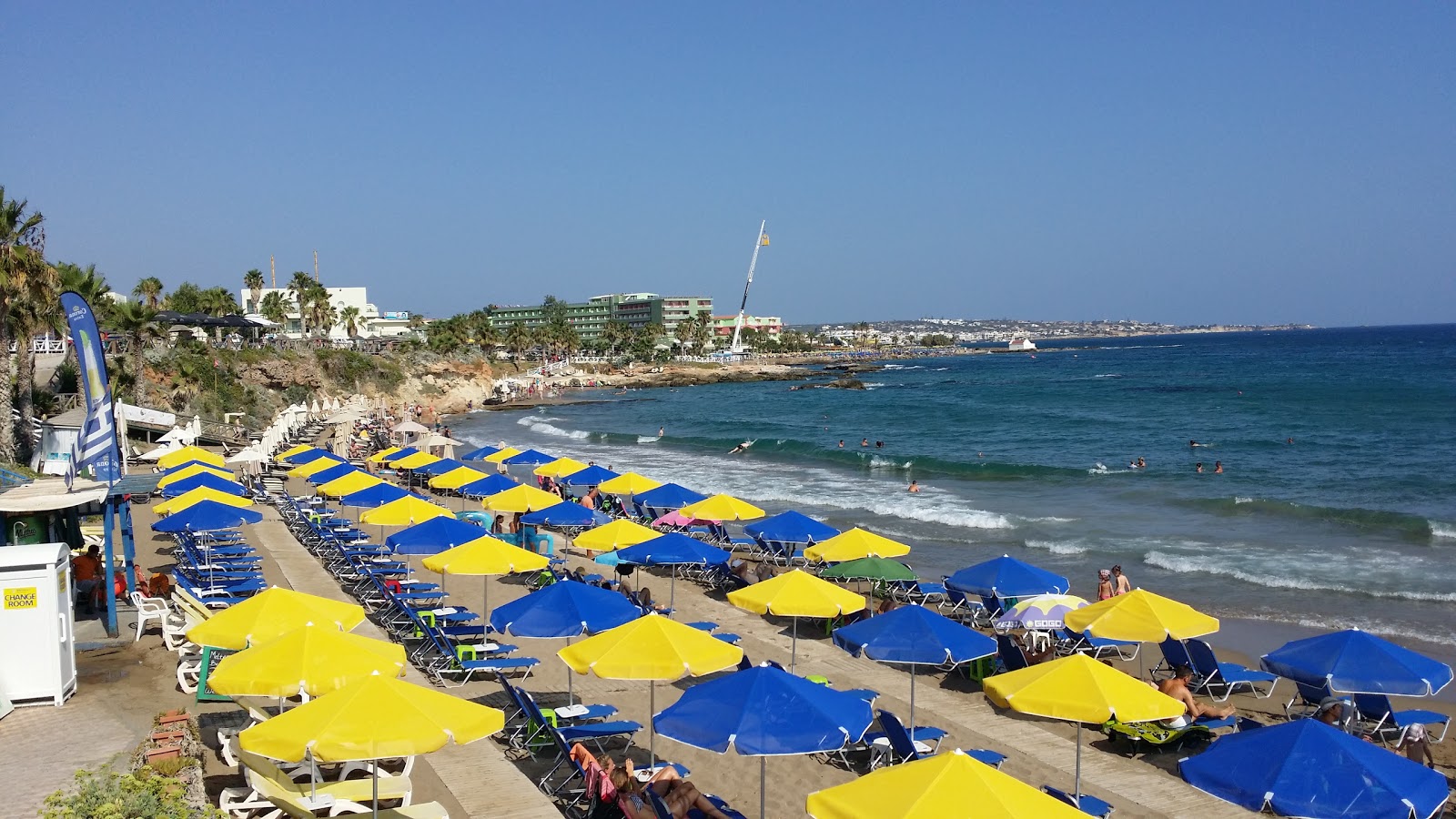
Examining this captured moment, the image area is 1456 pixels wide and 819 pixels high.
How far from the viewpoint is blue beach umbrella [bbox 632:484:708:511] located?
805 inches

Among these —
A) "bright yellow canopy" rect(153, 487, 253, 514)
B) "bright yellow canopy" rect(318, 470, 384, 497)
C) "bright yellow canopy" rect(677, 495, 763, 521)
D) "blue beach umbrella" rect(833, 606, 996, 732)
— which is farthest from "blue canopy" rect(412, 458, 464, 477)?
"blue beach umbrella" rect(833, 606, 996, 732)

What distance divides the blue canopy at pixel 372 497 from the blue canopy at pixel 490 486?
153 cm

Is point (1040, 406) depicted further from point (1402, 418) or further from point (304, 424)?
point (304, 424)

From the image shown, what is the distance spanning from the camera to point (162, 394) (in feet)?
143

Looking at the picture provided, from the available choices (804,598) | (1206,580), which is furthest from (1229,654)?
(804,598)

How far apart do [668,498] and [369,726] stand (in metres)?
14.2

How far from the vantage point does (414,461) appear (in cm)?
2489

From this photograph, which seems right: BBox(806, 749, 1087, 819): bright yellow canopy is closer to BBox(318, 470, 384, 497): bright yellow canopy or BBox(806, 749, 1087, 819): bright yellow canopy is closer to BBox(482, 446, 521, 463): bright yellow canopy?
BBox(318, 470, 384, 497): bright yellow canopy

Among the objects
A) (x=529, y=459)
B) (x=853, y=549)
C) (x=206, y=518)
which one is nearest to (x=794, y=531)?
(x=853, y=549)

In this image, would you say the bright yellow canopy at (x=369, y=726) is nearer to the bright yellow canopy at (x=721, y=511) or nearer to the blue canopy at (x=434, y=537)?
the blue canopy at (x=434, y=537)

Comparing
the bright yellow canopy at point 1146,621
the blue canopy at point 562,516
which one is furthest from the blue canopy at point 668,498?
the bright yellow canopy at point 1146,621

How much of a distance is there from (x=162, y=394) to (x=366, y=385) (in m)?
24.5

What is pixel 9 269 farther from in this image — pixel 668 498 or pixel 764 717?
pixel 764 717

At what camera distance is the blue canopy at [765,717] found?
715 centimetres
